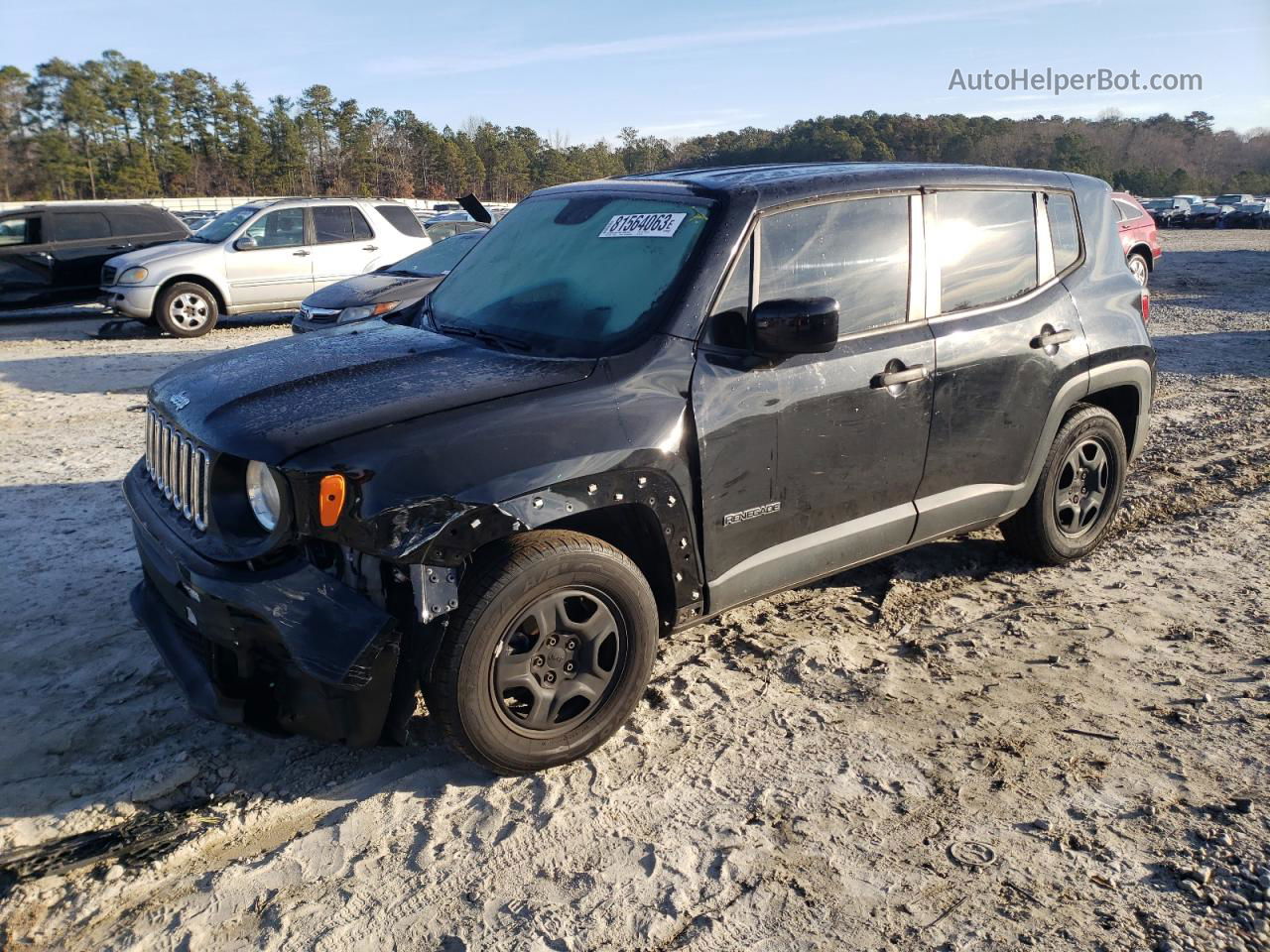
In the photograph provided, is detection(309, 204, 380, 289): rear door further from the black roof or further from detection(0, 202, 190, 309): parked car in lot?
the black roof

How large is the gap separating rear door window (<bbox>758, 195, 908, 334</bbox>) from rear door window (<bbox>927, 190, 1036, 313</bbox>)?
235 mm

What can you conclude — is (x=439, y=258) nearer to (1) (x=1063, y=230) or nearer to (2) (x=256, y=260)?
(2) (x=256, y=260)

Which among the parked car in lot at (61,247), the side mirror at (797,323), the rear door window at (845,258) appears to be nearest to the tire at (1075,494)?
the rear door window at (845,258)

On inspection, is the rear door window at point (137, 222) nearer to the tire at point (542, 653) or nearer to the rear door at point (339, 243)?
the rear door at point (339, 243)

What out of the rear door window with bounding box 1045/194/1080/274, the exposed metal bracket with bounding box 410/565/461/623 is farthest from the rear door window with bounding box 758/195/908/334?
the exposed metal bracket with bounding box 410/565/461/623

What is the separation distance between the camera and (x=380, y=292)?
947cm

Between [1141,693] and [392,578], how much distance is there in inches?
112

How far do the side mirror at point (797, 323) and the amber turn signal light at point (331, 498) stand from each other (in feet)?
4.93

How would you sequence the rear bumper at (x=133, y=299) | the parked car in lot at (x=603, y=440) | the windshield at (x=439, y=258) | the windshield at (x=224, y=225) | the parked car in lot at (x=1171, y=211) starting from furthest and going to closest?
the parked car in lot at (x=1171, y=211), the windshield at (x=224, y=225), the rear bumper at (x=133, y=299), the windshield at (x=439, y=258), the parked car in lot at (x=603, y=440)

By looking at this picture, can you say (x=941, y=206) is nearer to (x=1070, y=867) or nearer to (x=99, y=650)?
(x=1070, y=867)

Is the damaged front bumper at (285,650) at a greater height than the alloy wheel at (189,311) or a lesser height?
lesser

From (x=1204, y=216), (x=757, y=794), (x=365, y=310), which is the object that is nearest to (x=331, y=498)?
(x=757, y=794)

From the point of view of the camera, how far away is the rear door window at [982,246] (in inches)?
161

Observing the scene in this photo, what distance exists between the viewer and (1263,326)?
1293 centimetres
